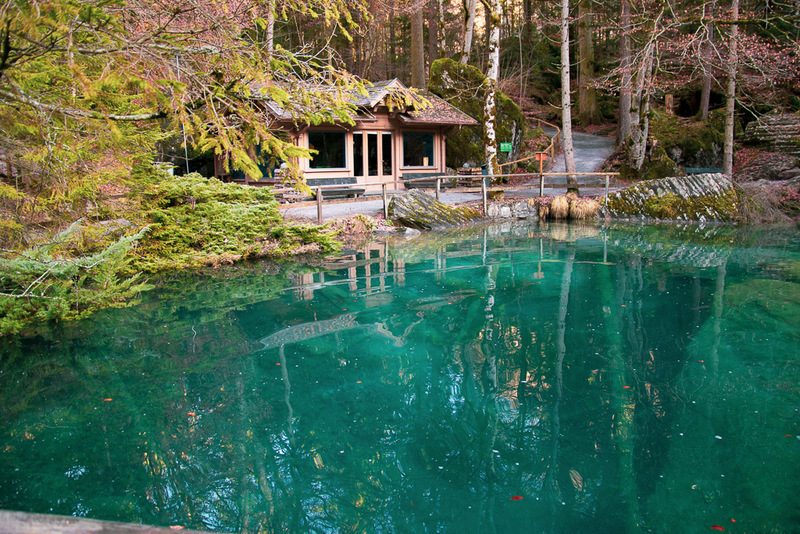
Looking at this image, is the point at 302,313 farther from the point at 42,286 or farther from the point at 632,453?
the point at 632,453

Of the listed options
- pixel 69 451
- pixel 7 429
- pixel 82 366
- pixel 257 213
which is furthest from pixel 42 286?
pixel 257 213

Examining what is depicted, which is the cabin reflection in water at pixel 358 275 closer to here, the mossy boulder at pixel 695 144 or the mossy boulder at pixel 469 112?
the mossy boulder at pixel 469 112

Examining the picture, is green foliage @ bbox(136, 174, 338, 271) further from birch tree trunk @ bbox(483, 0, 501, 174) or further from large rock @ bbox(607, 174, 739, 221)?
large rock @ bbox(607, 174, 739, 221)

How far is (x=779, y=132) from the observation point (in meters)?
21.3

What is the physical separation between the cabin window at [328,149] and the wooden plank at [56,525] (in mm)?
20316

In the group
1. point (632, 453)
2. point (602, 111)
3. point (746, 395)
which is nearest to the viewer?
point (632, 453)

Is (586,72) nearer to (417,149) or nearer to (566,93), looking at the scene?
(417,149)

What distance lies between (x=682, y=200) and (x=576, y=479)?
1467 centimetres

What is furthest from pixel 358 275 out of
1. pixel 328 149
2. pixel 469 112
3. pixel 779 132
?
pixel 779 132

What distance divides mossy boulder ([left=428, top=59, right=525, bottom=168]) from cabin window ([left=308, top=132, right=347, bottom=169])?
605 cm

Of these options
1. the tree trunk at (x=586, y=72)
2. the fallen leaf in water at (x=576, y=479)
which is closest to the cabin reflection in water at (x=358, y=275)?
the fallen leaf in water at (x=576, y=479)

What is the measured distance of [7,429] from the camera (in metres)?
4.55

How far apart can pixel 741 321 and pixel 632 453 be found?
3.86 metres

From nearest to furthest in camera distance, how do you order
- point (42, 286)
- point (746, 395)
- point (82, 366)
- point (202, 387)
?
point (746, 395) → point (202, 387) → point (82, 366) → point (42, 286)
